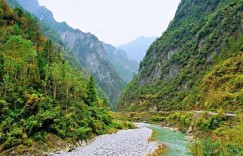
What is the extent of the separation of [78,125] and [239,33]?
85829 millimetres

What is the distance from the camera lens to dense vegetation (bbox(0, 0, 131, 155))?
39219 millimetres

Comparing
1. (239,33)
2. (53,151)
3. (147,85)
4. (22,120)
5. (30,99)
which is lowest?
(53,151)

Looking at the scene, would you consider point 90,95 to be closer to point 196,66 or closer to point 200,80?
point 200,80

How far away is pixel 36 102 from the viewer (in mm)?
43312

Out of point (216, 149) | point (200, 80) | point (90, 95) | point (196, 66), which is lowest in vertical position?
point (216, 149)

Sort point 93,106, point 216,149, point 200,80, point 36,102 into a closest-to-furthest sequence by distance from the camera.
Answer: point 216,149 < point 36,102 < point 93,106 < point 200,80

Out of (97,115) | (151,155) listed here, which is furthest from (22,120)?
(97,115)

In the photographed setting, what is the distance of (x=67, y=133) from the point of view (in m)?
45.0

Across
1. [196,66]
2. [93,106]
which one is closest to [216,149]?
[93,106]

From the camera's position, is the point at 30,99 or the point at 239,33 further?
the point at 239,33

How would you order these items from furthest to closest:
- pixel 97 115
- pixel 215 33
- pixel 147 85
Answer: pixel 147 85, pixel 215 33, pixel 97 115

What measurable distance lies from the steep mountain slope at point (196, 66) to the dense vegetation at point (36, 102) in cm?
3417

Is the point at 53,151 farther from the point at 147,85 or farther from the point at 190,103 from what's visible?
the point at 147,85

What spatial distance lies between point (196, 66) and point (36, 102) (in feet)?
314
